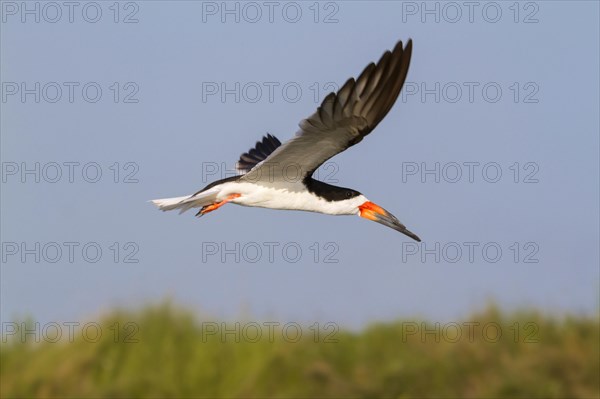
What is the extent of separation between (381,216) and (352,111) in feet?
7.45

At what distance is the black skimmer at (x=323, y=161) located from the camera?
8938 mm

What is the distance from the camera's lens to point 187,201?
10.4m

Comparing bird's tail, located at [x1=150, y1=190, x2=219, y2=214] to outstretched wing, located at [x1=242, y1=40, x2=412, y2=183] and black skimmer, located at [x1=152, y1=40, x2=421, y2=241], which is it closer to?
black skimmer, located at [x1=152, y1=40, x2=421, y2=241]

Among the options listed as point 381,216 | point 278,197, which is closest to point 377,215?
point 381,216

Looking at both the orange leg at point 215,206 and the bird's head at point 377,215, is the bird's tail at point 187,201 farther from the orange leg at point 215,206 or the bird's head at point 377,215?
the bird's head at point 377,215

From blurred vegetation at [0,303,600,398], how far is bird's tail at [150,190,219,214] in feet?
3.56

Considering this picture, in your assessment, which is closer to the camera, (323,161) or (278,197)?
(323,161)

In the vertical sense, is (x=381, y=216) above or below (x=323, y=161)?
below

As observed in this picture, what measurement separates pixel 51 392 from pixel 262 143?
4.16 m

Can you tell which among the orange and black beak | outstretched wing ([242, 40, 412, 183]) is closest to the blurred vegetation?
the orange and black beak

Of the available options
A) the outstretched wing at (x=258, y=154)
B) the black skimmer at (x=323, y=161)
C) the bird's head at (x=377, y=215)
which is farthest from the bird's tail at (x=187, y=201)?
the outstretched wing at (x=258, y=154)

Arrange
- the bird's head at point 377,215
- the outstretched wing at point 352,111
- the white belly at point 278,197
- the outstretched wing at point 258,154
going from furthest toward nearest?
the outstretched wing at point 258,154, the bird's head at point 377,215, the white belly at point 278,197, the outstretched wing at point 352,111

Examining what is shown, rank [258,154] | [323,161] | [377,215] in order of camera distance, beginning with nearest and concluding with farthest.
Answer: [323,161] → [377,215] → [258,154]

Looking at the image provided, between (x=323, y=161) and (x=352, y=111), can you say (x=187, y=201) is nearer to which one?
(x=323, y=161)
